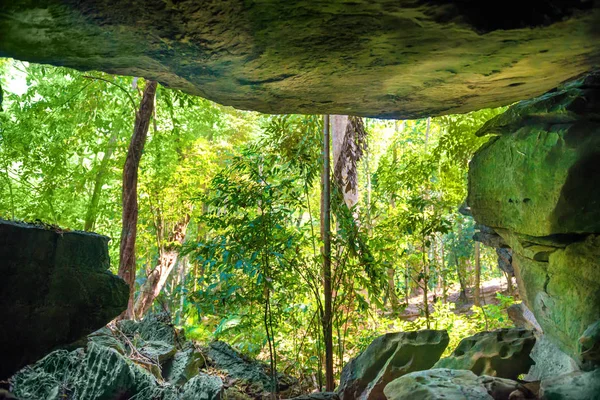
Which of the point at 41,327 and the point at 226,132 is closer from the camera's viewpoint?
the point at 41,327

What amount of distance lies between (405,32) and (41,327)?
2866 millimetres

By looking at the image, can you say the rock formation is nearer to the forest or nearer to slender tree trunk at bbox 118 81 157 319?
the forest

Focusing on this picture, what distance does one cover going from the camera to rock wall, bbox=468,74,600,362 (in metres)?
3.38

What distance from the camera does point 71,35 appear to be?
8.13 feet

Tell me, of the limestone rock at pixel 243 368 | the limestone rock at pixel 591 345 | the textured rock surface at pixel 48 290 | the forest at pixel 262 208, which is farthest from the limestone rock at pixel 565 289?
the textured rock surface at pixel 48 290

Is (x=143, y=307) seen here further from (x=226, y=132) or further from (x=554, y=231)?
(x=554, y=231)

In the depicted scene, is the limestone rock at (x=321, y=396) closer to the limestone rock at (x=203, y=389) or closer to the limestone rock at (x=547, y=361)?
the limestone rock at (x=203, y=389)

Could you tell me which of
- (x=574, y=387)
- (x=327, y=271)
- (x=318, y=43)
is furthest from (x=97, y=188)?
(x=574, y=387)

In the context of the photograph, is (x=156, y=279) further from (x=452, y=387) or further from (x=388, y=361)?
(x=452, y=387)

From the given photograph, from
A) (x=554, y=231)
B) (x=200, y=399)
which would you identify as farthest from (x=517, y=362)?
(x=200, y=399)

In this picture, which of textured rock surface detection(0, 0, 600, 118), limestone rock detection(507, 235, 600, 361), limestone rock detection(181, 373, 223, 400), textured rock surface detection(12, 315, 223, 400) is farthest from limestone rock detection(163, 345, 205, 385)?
limestone rock detection(507, 235, 600, 361)

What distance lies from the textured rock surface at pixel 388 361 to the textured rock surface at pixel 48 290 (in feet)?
8.18

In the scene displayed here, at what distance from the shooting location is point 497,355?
4320 millimetres

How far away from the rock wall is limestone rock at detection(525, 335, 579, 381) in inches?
6.8
